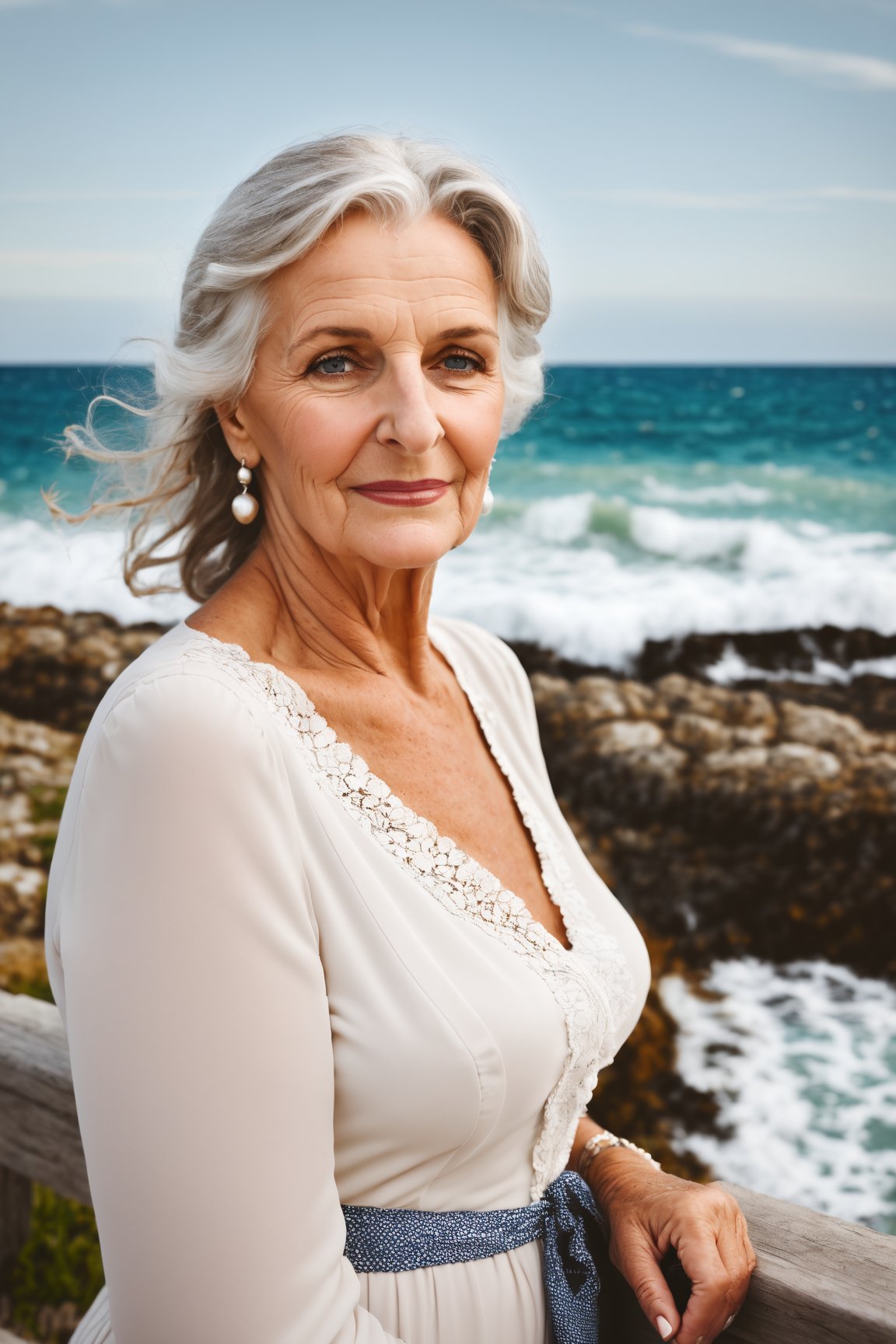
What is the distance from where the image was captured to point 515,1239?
154 cm

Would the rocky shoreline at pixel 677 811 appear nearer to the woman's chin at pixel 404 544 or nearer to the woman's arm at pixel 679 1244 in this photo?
the woman's arm at pixel 679 1244

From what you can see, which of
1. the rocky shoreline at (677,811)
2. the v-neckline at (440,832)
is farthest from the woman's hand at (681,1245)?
the rocky shoreline at (677,811)

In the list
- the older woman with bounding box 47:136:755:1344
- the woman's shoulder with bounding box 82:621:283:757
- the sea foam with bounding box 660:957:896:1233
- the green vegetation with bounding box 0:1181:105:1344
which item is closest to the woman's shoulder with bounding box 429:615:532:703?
the older woman with bounding box 47:136:755:1344

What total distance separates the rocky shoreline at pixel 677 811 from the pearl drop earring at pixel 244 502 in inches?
157

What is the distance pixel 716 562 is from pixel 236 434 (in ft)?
54.4

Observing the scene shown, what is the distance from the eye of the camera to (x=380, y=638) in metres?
1.79

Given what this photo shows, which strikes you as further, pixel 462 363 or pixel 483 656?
pixel 483 656

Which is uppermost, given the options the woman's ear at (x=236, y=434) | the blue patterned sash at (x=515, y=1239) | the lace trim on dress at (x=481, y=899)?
the woman's ear at (x=236, y=434)

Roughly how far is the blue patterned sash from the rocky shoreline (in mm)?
3660

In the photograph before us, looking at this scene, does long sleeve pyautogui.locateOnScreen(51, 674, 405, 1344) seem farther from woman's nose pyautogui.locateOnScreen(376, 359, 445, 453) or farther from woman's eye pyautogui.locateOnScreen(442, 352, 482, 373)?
woman's eye pyautogui.locateOnScreen(442, 352, 482, 373)

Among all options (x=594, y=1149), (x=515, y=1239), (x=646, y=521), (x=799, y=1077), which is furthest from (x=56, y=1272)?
(x=646, y=521)

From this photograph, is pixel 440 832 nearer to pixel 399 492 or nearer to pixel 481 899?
pixel 481 899

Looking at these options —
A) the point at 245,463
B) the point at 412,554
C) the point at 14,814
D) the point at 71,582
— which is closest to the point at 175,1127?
the point at 412,554

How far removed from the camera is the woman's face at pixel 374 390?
146 centimetres
